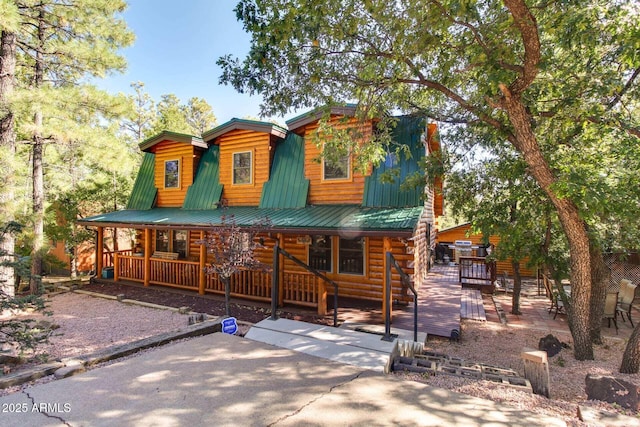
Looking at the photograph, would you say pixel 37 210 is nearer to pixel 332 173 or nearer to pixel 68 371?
pixel 68 371

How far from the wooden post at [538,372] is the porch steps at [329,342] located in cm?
184

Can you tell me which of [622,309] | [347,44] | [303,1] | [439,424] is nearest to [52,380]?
[439,424]

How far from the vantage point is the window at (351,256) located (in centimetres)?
930

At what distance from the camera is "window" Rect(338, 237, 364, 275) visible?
30.5 feet

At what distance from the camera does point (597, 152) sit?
6.75 meters

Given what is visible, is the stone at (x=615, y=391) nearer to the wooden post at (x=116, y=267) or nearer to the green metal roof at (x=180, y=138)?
the green metal roof at (x=180, y=138)

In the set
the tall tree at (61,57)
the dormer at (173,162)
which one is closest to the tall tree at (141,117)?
the dormer at (173,162)

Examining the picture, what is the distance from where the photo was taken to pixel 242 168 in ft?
37.4

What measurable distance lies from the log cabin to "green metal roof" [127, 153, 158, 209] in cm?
7

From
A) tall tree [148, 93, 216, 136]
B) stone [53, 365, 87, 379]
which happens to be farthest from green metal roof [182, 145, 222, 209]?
tall tree [148, 93, 216, 136]

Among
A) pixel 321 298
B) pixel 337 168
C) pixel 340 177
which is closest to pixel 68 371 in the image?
pixel 321 298

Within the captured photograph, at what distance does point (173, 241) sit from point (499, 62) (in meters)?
12.3

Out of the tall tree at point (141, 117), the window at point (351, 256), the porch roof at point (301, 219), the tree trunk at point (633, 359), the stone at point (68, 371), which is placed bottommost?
the tree trunk at point (633, 359)

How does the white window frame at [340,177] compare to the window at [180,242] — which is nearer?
the white window frame at [340,177]
